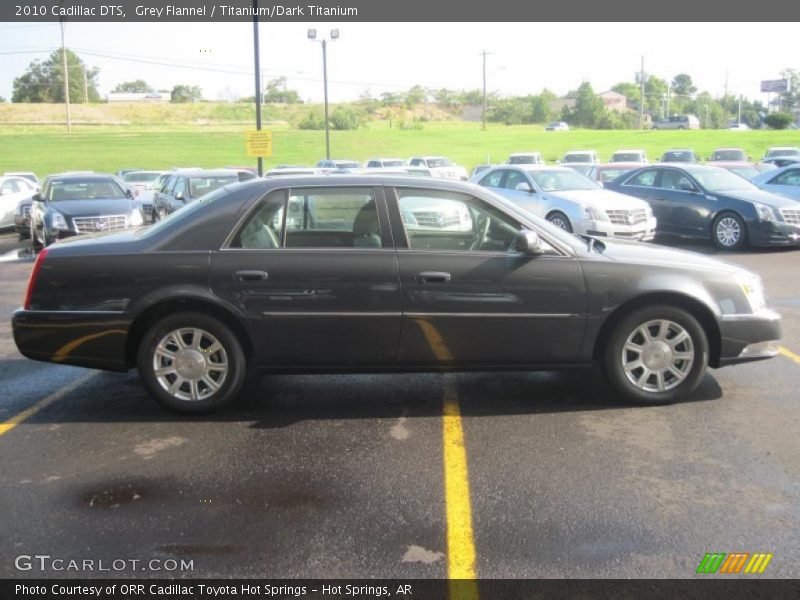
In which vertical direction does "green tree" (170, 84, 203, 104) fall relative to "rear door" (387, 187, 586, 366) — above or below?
above

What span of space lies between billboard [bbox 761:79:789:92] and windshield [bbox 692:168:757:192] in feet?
391

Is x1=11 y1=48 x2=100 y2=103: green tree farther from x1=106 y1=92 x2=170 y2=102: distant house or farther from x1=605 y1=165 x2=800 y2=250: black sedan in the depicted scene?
x1=605 y1=165 x2=800 y2=250: black sedan

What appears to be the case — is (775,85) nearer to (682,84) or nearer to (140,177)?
(682,84)

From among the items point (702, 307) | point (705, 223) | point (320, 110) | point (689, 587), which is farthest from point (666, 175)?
point (320, 110)

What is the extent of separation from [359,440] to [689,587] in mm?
2195

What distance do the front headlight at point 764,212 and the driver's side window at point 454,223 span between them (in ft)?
33.0

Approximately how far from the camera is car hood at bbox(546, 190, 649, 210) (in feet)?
44.5

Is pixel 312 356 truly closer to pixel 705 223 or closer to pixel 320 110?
pixel 705 223

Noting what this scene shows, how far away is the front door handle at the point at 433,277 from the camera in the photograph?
5.14m

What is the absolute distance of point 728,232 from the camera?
1412cm

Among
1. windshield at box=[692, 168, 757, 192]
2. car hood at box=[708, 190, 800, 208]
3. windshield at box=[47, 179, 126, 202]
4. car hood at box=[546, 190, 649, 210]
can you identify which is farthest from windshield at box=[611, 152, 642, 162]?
windshield at box=[47, 179, 126, 202]

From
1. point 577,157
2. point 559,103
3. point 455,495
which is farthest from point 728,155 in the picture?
point 559,103

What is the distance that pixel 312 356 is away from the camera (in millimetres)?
5215

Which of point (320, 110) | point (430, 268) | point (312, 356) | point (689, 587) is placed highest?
point (320, 110)
